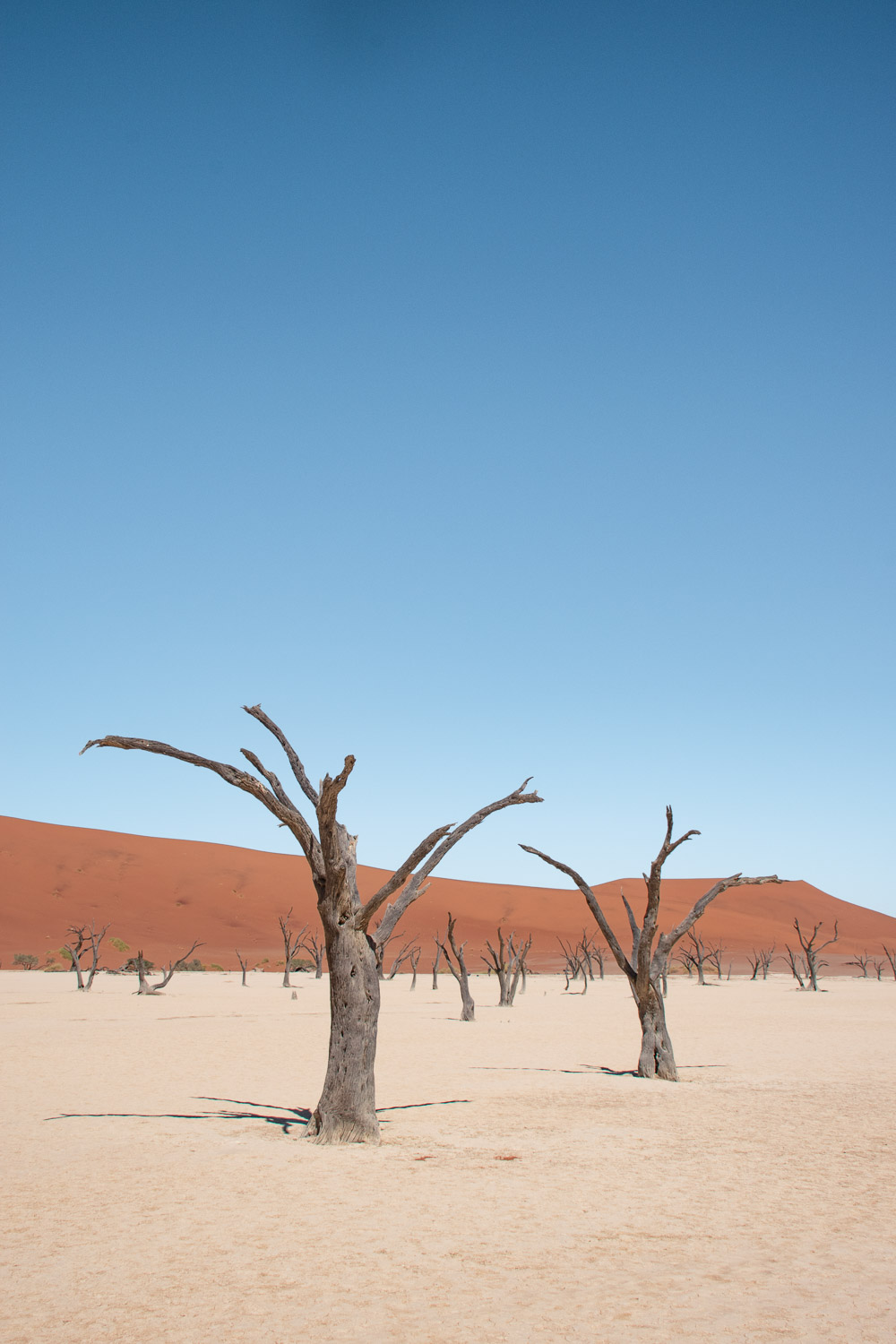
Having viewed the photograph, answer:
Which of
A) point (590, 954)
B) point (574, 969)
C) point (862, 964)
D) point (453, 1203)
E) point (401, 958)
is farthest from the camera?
point (590, 954)

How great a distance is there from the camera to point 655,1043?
1478 centimetres

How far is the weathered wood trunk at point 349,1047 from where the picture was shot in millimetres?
9836

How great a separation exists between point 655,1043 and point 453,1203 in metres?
7.98

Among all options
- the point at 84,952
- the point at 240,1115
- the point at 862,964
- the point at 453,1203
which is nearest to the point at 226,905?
the point at 84,952

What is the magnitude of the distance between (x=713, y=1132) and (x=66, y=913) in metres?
67.2

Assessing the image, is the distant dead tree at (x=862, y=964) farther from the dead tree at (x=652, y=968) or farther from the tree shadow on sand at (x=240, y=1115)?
the tree shadow on sand at (x=240, y=1115)

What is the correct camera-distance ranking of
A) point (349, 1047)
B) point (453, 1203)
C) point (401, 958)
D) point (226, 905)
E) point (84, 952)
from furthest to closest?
point (226, 905) < point (401, 958) < point (84, 952) < point (349, 1047) < point (453, 1203)

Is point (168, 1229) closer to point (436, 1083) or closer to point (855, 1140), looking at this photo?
point (855, 1140)

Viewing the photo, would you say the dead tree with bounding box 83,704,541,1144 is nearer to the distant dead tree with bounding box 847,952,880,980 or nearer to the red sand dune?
the distant dead tree with bounding box 847,952,880,980

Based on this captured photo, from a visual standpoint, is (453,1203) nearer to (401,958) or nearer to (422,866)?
(422,866)

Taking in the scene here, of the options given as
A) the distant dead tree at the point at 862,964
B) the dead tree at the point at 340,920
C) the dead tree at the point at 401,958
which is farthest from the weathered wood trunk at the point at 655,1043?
the distant dead tree at the point at 862,964

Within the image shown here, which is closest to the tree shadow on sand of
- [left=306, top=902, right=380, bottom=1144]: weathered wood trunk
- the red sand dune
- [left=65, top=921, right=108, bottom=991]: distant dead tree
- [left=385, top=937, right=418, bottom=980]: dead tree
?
[left=306, top=902, right=380, bottom=1144]: weathered wood trunk

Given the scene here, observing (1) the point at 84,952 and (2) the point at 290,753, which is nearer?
(2) the point at 290,753

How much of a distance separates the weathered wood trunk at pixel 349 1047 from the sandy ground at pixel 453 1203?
1.13ft
